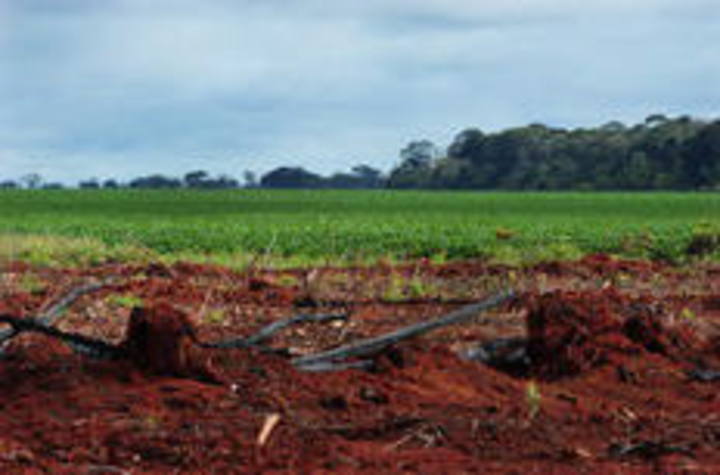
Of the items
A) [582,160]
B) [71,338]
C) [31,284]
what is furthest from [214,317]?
[582,160]

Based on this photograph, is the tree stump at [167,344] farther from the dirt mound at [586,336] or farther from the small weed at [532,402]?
the dirt mound at [586,336]

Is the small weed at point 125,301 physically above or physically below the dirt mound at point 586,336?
below

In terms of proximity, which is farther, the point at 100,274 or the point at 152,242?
the point at 152,242

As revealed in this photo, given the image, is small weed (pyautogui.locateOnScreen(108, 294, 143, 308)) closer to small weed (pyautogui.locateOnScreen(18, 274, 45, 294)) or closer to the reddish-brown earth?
small weed (pyautogui.locateOnScreen(18, 274, 45, 294))

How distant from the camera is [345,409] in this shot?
219 inches

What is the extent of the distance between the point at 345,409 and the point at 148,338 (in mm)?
1069

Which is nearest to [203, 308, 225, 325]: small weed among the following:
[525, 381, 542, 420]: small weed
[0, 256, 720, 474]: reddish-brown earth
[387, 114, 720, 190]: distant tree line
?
[0, 256, 720, 474]: reddish-brown earth

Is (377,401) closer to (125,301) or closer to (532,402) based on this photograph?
(532,402)

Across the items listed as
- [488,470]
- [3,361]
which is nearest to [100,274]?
[3,361]

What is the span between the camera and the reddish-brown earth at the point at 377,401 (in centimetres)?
473

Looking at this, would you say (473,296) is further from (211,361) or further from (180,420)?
(180,420)

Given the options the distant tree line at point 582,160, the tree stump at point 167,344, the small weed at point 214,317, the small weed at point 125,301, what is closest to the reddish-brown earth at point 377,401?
the tree stump at point 167,344

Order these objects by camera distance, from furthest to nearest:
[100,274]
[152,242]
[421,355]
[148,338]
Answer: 1. [152,242]
2. [100,274]
3. [421,355]
4. [148,338]

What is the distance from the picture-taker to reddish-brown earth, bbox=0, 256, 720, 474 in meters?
4.73
